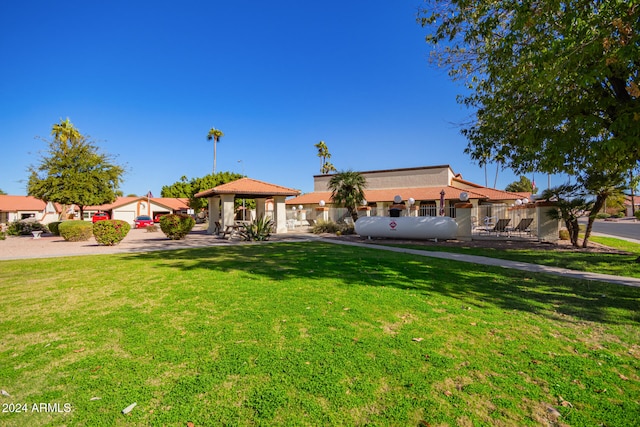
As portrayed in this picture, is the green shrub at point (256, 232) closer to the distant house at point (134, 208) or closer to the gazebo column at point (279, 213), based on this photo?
the gazebo column at point (279, 213)

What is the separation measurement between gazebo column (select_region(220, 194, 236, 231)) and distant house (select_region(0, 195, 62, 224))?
4071cm

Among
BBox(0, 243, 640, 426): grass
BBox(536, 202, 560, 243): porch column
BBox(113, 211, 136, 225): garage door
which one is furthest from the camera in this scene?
BBox(113, 211, 136, 225): garage door

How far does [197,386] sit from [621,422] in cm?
345

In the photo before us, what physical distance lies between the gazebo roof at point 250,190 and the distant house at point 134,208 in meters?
32.9

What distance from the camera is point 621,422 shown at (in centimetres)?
240

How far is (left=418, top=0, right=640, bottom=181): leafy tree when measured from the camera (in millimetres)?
5973

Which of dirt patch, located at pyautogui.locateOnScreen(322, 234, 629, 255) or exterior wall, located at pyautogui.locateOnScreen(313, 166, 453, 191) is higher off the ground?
exterior wall, located at pyautogui.locateOnScreen(313, 166, 453, 191)

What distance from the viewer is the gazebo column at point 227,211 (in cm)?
2216

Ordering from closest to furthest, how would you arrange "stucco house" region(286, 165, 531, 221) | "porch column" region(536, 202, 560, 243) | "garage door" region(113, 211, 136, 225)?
1. "porch column" region(536, 202, 560, 243)
2. "stucco house" region(286, 165, 531, 221)
3. "garage door" region(113, 211, 136, 225)

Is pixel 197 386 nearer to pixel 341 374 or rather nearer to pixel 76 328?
pixel 341 374

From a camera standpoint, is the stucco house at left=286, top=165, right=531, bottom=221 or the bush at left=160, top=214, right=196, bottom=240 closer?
the bush at left=160, top=214, right=196, bottom=240

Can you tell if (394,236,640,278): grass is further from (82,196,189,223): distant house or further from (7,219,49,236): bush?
(82,196,189,223): distant house

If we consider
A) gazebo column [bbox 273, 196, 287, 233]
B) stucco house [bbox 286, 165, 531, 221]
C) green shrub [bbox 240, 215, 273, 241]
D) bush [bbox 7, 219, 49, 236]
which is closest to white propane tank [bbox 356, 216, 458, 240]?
green shrub [bbox 240, 215, 273, 241]

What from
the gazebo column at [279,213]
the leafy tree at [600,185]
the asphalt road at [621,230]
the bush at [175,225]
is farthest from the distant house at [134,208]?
the asphalt road at [621,230]
